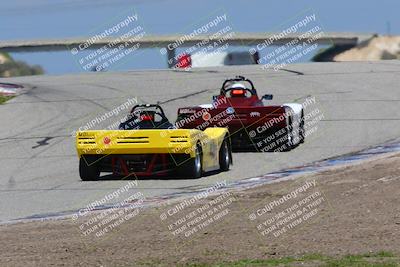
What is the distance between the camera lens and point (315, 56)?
5969 centimetres

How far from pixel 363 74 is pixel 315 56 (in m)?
27.0

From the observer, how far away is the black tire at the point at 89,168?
15.3m

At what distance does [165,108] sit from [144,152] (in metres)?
11.3

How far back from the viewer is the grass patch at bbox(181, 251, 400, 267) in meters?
7.81

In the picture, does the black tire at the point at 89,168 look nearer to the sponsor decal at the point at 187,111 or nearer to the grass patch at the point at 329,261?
the sponsor decal at the point at 187,111

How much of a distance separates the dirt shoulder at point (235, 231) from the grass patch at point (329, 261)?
0.57ft

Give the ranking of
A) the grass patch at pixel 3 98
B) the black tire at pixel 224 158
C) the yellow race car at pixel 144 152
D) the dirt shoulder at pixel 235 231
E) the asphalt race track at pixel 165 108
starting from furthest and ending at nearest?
1. the grass patch at pixel 3 98
2. the black tire at pixel 224 158
3. the yellow race car at pixel 144 152
4. the asphalt race track at pixel 165 108
5. the dirt shoulder at pixel 235 231

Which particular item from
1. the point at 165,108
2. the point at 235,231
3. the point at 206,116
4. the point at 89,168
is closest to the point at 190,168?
the point at 89,168

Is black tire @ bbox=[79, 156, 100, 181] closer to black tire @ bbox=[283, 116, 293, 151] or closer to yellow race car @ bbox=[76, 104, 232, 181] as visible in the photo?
yellow race car @ bbox=[76, 104, 232, 181]

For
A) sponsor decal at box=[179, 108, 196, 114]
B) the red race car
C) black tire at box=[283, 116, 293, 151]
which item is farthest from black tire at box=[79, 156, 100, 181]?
black tire at box=[283, 116, 293, 151]

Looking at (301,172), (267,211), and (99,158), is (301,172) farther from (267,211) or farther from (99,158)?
(267,211)

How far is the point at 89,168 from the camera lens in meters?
15.3

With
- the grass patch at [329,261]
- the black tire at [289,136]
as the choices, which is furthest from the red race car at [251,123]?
the grass patch at [329,261]

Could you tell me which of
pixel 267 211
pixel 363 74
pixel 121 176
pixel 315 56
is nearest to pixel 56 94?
pixel 363 74
